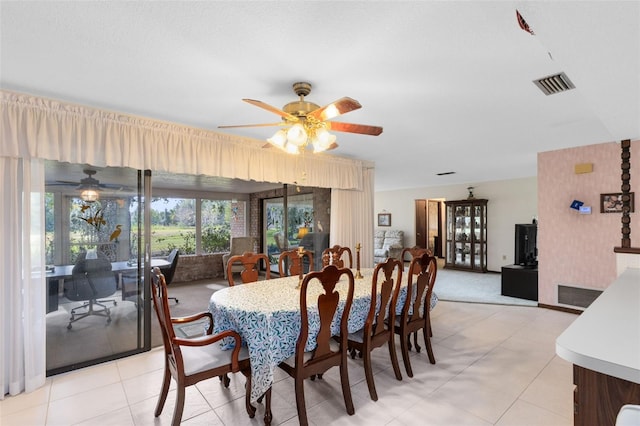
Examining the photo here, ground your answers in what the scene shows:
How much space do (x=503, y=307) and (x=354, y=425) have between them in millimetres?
3619

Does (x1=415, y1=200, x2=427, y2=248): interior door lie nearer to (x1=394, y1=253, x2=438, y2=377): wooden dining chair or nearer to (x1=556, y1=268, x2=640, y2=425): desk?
(x1=394, y1=253, x2=438, y2=377): wooden dining chair

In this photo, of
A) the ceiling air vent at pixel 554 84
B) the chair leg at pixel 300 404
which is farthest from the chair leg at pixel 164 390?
the ceiling air vent at pixel 554 84

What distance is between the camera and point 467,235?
303 inches

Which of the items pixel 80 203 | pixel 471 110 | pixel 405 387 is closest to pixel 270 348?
pixel 405 387

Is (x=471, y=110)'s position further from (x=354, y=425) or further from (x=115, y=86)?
(x=115, y=86)

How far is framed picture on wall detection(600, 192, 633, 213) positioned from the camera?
3.85 metres

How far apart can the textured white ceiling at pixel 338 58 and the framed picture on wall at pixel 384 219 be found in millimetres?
6431

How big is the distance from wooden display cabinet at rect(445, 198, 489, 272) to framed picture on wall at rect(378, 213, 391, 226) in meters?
1.88

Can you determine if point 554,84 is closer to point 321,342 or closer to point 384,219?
point 321,342

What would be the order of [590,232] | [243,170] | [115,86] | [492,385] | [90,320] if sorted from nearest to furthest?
[115,86]
[492,385]
[90,320]
[243,170]
[590,232]

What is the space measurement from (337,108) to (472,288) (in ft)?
17.1

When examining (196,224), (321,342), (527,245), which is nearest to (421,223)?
(527,245)

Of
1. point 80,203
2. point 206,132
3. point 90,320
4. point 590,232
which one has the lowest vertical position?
point 90,320

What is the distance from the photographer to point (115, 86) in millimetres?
2295
